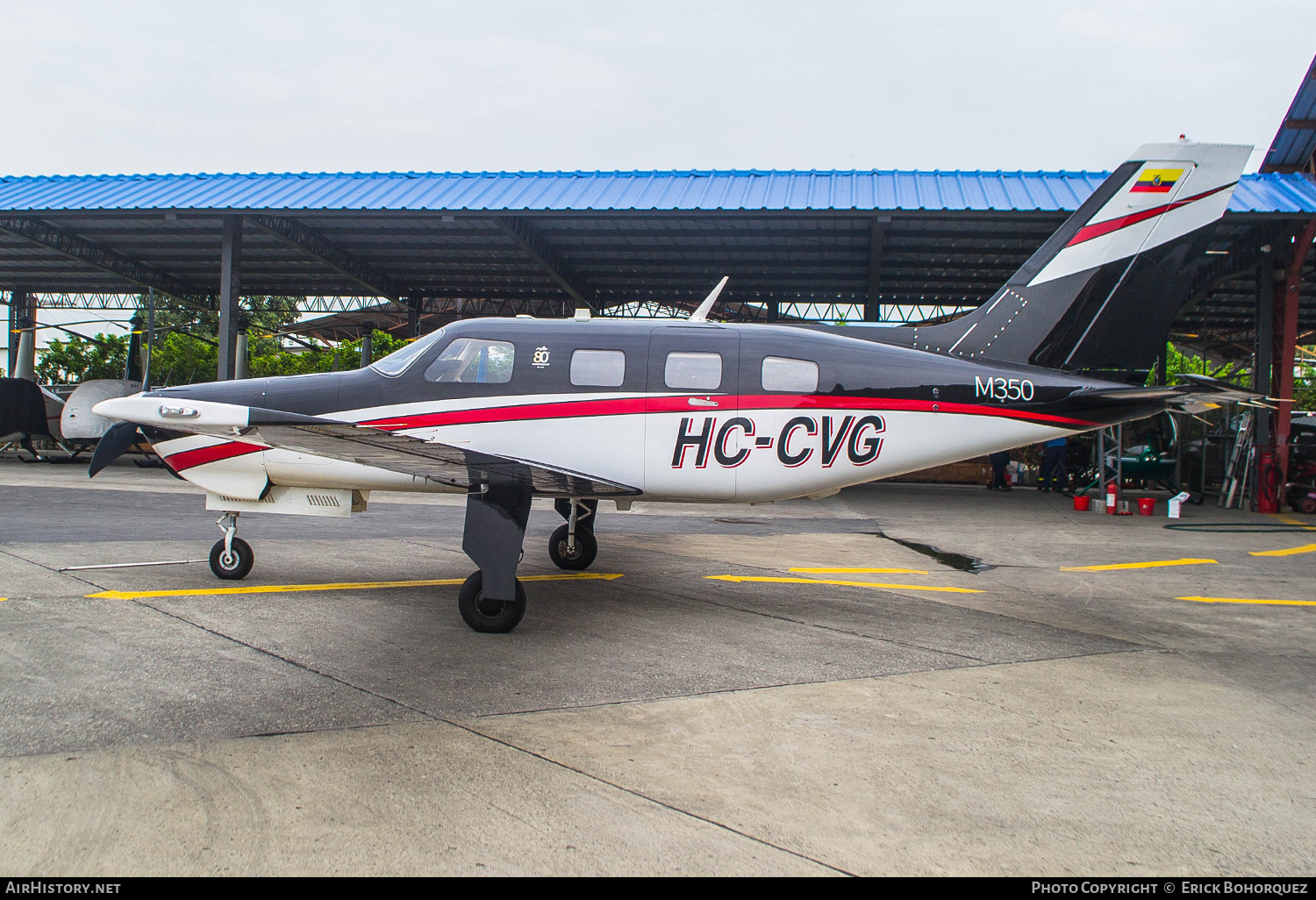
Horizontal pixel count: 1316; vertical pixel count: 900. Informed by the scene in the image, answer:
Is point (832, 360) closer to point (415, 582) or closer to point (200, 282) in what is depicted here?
point (415, 582)

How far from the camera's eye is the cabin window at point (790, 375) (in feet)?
22.2

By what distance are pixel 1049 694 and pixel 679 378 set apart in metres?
3.75

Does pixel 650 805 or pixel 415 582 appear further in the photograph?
pixel 415 582

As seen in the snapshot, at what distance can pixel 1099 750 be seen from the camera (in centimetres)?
391

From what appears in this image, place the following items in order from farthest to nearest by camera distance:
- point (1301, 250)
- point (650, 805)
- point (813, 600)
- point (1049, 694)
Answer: point (1301, 250), point (813, 600), point (1049, 694), point (650, 805)

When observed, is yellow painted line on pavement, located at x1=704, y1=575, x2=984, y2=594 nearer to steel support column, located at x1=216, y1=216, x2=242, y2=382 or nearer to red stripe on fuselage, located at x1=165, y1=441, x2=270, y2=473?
red stripe on fuselage, located at x1=165, y1=441, x2=270, y2=473

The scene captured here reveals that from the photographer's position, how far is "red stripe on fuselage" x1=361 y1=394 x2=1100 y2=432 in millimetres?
6738

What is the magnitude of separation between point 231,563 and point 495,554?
11.2ft

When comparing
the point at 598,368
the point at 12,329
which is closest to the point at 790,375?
the point at 598,368

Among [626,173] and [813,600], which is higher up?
[626,173]

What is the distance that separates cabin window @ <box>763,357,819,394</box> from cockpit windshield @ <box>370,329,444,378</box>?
9.98 ft

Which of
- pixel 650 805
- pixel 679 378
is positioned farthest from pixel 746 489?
pixel 650 805

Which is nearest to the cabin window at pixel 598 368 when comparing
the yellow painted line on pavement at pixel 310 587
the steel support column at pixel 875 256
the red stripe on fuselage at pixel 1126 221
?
the yellow painted line on pavement at pixel 310 587

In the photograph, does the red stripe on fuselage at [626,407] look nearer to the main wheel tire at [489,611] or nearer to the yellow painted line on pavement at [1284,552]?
the main wheel tire at [489,611]
